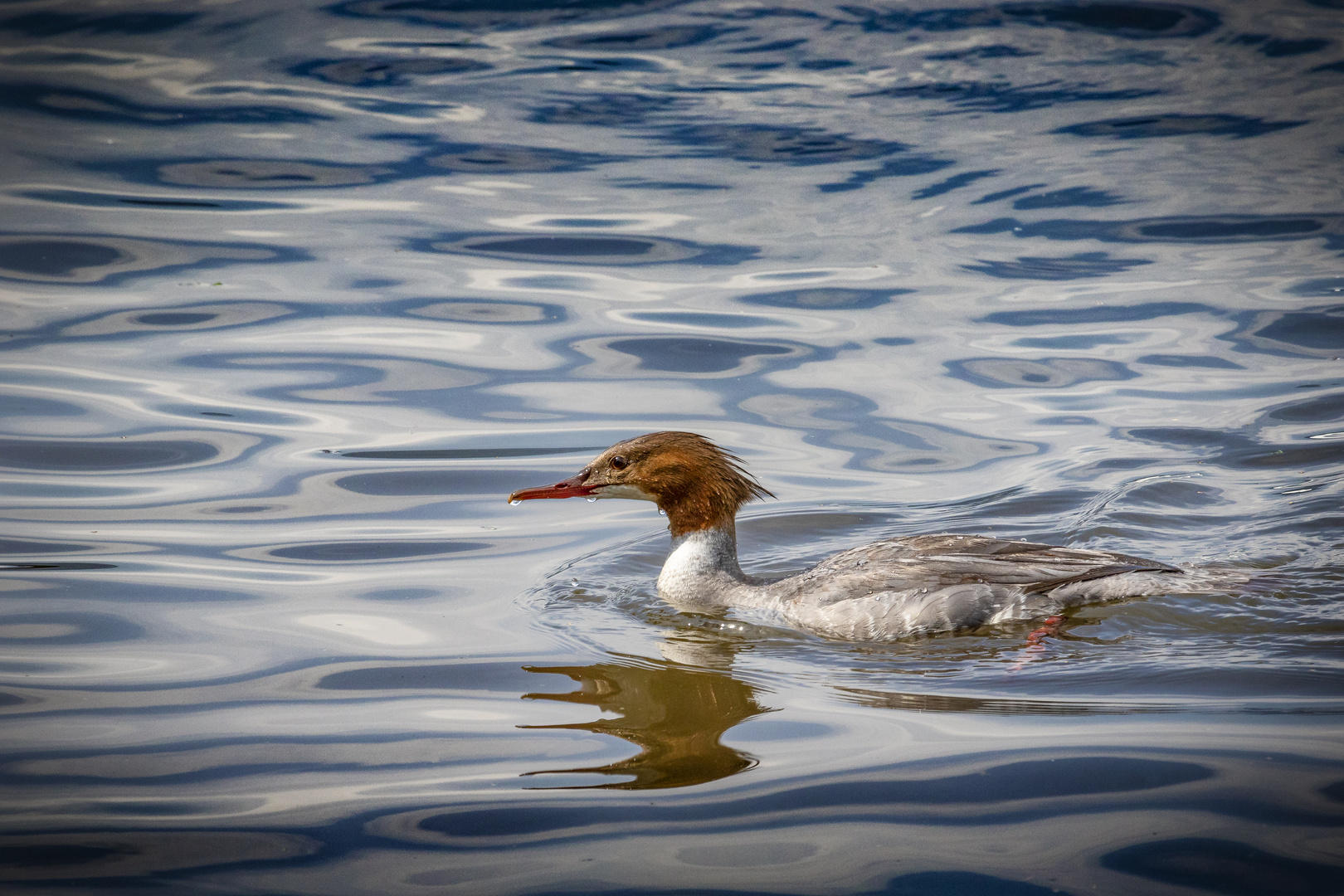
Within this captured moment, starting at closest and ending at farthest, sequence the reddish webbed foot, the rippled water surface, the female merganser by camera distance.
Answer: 1. the rippled water surface
2. the reddish webbed foot
3. the female merganser

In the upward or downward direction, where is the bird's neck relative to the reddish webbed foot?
upward

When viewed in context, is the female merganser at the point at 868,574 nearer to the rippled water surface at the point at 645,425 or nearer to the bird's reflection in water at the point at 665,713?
the rippled water surface at the point at 645,425

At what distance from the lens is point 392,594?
638 centimetres

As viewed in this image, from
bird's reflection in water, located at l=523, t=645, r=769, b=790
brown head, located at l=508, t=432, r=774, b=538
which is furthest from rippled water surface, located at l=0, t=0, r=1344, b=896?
brown head, located at l=508, t=432, r=774, b=538

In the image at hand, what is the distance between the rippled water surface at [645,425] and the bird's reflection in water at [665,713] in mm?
29

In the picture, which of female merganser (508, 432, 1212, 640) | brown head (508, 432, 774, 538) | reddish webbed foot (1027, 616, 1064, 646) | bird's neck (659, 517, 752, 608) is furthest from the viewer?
brown head (508, 432, 774, 538)

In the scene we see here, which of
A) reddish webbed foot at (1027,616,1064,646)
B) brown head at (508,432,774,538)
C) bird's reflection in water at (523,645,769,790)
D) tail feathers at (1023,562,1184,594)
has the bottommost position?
reddish webbed foot at (1027,616,1064,646)

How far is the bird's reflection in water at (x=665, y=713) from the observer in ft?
14.8

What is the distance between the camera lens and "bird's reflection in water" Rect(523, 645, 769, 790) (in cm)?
451

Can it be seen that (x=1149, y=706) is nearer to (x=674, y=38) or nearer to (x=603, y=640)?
(x=603, y=640)

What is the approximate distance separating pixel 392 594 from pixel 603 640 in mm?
1182

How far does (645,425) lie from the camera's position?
28.0 ft

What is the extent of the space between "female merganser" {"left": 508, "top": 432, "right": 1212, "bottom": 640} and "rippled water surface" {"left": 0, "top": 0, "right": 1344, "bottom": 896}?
0.13 meters

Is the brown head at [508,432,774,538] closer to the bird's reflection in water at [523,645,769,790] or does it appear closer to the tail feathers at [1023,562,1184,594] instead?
the bird's reflection in water at [523,645,769,790]
